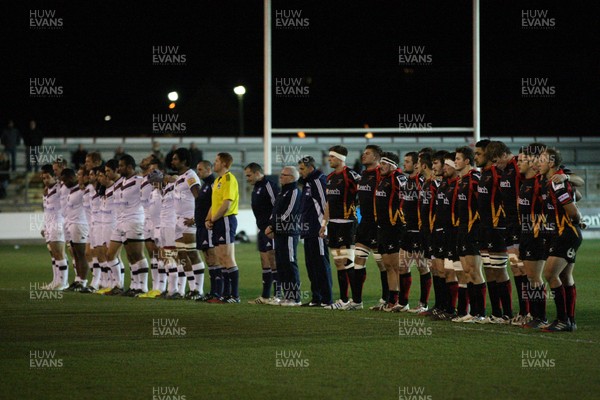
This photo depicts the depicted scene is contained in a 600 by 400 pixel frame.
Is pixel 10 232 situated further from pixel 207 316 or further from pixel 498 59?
pixel 498 59

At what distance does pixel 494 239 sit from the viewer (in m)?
12.8

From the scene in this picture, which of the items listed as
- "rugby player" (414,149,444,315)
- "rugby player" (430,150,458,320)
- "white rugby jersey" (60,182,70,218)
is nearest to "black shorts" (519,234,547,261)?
"rugby player" (430,150,458,320)

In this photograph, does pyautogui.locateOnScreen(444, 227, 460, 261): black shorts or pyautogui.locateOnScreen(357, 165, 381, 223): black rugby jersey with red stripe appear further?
pyautogui.locateOnScreen(357, 165, 381, 223): black rugby jersey with red stripe

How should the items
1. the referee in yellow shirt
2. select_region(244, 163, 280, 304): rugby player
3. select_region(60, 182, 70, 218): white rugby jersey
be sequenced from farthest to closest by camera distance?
select_region(60, 182, 70, 218): white rugby jersey < select_region(244, 163, 280, 304): rugby player < the referee in yellow shirt

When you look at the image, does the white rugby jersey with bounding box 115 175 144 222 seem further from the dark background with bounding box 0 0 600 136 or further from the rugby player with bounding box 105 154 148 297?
the dark background with bounding box 0 0 600 136

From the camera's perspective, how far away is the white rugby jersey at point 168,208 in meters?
16.9

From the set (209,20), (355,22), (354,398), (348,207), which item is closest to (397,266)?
(348,207)

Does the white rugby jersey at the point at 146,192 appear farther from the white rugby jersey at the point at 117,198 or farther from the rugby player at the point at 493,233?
the rugby player at the point at 493,233

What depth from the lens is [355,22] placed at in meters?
41.0

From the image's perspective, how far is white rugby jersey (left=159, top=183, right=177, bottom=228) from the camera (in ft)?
55.4

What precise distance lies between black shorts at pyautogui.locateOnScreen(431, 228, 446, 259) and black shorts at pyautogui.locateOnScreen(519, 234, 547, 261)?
148cm

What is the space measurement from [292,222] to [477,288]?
361 cm

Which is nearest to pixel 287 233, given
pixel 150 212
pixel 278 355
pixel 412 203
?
pixel 412 203

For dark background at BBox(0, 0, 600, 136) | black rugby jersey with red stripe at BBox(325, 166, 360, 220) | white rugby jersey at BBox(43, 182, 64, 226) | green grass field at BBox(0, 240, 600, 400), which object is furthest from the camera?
dark background at BBox(0, 0, 600, 136)
